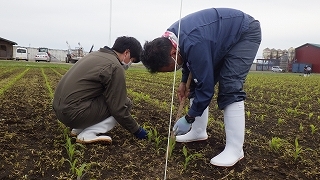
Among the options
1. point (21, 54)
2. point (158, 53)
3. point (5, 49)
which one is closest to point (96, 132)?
point (158, 53)

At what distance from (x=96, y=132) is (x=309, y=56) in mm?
56976

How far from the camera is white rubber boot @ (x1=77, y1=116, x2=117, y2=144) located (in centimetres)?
336

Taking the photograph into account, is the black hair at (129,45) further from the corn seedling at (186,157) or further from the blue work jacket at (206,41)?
the corn seedling at (186,157)

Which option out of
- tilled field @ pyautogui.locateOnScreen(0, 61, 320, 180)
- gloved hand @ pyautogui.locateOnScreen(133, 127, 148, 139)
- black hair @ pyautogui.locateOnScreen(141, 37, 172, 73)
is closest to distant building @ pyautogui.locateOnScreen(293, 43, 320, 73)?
tilled field @ pyautogui.locateOnScreen(0, 61, 320, 180)

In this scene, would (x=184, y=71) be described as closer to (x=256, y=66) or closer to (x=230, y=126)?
(x=230, y=126)

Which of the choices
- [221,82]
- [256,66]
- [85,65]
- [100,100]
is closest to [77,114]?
[100,100]

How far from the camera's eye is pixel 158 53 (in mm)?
2693

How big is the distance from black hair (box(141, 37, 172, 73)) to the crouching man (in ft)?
1.74

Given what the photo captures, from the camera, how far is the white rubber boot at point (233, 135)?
115 inches

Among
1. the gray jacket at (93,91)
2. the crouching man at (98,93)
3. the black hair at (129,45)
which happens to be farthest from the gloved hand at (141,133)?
the black hair at (129,45)

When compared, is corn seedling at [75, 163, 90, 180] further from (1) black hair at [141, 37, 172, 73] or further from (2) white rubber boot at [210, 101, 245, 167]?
(2) white rubber boot at [210, 101, 245, 167]

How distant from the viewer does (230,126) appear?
9.74 ft

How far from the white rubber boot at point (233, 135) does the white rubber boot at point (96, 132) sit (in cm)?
115

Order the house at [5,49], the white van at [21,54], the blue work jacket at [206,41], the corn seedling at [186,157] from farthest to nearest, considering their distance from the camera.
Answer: the house at [5,49], the white van at [21,54], the corn seedling at [186,157], the blue work jacket at [206,41]
